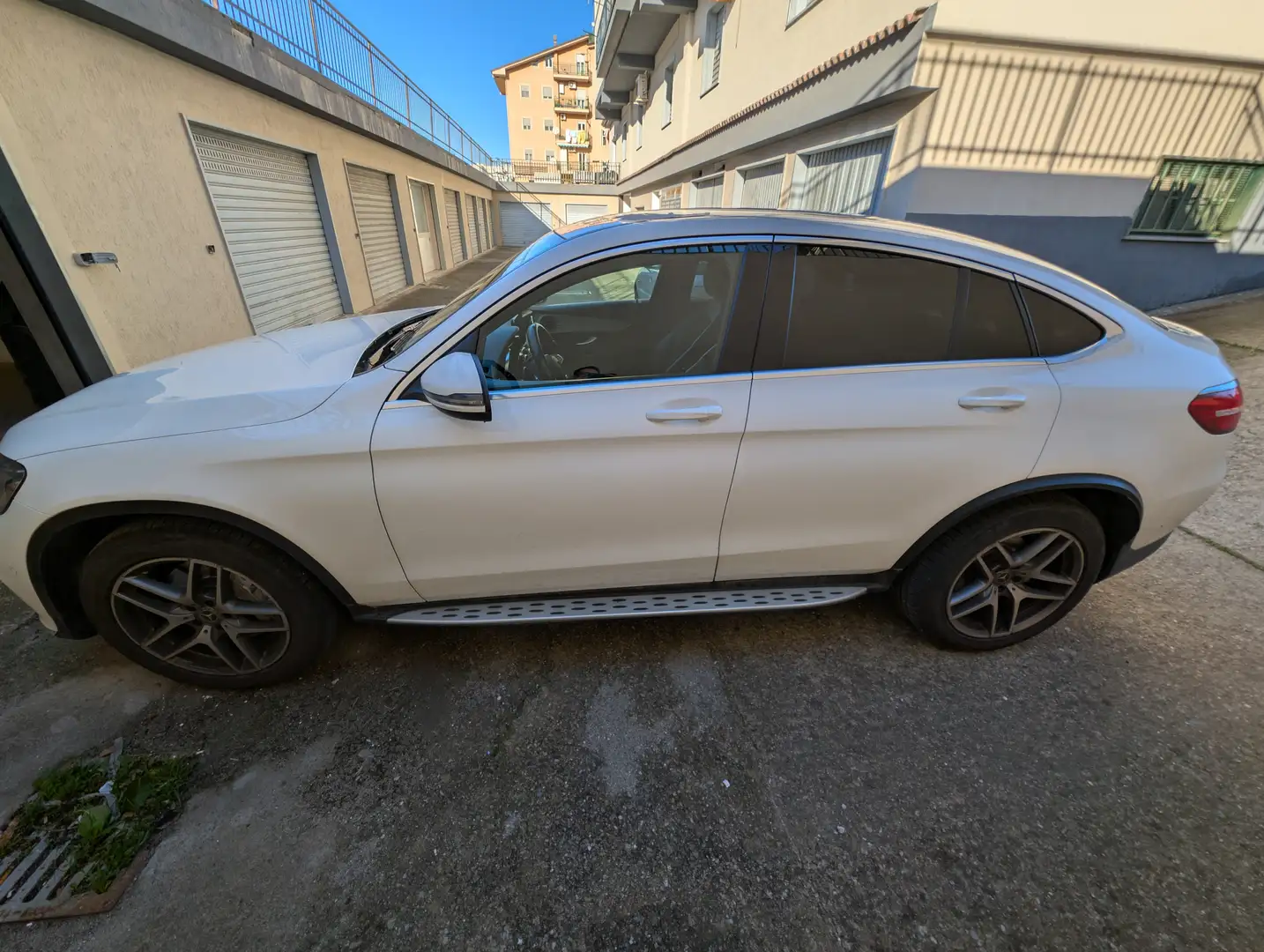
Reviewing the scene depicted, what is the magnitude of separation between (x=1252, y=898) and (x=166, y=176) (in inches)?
328

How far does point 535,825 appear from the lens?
1696 mm

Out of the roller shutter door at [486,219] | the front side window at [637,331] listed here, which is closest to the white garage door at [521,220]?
the roller shutter door at [486,219]

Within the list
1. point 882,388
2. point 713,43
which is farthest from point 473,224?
point 882,388

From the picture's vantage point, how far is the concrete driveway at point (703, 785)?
1469 millimetres

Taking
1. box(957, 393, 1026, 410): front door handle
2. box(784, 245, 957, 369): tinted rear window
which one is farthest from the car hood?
box(957, 393, 1026, 410): front door handle

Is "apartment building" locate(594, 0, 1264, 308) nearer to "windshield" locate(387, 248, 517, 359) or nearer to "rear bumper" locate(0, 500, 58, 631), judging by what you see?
"windshield" locate(387, 248, 517, 359)

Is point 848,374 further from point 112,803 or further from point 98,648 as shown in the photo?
point 98,648

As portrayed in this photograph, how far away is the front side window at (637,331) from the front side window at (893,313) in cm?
29

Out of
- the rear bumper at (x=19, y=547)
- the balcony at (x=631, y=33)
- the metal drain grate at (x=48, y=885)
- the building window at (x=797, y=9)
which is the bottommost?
the metal drain grate at (x=48, y=885)

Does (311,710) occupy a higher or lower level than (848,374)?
lower

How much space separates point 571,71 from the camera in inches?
2119

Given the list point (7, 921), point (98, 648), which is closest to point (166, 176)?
point (98, 648)

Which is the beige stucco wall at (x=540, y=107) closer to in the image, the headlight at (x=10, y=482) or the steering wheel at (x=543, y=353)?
the steering wheel at (x=543, y=353)

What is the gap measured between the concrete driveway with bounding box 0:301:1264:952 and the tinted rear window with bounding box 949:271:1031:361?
135 cm
